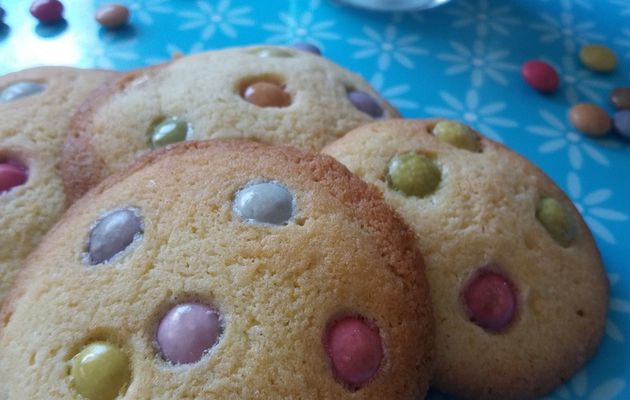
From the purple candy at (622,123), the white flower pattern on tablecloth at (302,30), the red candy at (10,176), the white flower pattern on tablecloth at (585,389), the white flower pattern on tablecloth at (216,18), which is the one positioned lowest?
the white flower pattern on tablecloth at (585,389)

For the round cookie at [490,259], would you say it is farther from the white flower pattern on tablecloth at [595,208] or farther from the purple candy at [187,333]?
the purple candy at [187,333]

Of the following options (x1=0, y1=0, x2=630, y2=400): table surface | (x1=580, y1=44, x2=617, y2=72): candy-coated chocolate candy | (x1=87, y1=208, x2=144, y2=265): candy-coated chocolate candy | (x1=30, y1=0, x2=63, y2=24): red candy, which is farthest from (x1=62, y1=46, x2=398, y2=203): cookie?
(x1=580, y1=44, x2=617, y2=72): candy-coated chocolate candy

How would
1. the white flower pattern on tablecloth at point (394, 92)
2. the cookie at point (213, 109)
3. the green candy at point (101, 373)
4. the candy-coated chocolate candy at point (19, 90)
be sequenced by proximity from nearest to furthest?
the green candy at point (101, 373) < the cookie at point (213, 109) < the candy-coated chocolate candy at point (19, 90) < the white flower pattern on tablecloth at point (394, 92)

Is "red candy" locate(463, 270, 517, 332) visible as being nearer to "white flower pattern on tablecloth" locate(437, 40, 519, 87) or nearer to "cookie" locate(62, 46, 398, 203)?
"cookie" locate(62, 46, 398, 203)

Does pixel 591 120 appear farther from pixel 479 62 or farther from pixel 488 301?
pixel 488 301

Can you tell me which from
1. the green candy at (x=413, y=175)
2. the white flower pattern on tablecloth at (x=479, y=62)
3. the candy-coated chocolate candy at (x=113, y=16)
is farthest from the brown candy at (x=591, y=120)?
the candy-coated chocolate candy at (x=113, y=16)

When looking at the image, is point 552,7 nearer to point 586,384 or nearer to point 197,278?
point 586,384
